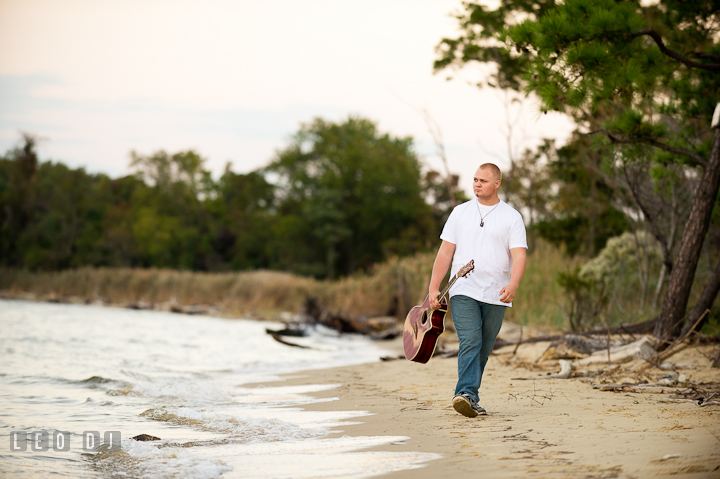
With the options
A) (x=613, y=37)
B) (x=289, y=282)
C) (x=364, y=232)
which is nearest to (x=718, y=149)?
(x=613, y=37)

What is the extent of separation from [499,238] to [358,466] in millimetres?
1827

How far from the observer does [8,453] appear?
156 inches

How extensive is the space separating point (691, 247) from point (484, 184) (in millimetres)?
3541

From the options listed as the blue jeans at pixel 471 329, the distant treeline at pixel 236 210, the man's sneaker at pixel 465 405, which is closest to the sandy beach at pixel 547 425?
the man's sneaker at pixel 465 405

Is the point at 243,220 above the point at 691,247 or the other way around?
above

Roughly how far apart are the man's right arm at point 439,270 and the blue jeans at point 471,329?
123 millimetres

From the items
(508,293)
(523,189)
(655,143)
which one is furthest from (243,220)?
(508,293)

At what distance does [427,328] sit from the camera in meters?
4.47

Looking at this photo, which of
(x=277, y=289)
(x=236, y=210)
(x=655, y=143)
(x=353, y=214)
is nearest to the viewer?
(x=655, y=143)

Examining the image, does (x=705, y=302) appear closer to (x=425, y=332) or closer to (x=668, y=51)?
(x=668, y=51)

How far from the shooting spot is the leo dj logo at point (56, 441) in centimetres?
410

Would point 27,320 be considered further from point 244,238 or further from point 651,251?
point 244,238

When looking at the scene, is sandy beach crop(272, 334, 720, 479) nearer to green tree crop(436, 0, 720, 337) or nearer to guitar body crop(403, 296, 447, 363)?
guitar body crop(403, 296, 447, 363)

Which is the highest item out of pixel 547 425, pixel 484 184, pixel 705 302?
pixel 484 184
